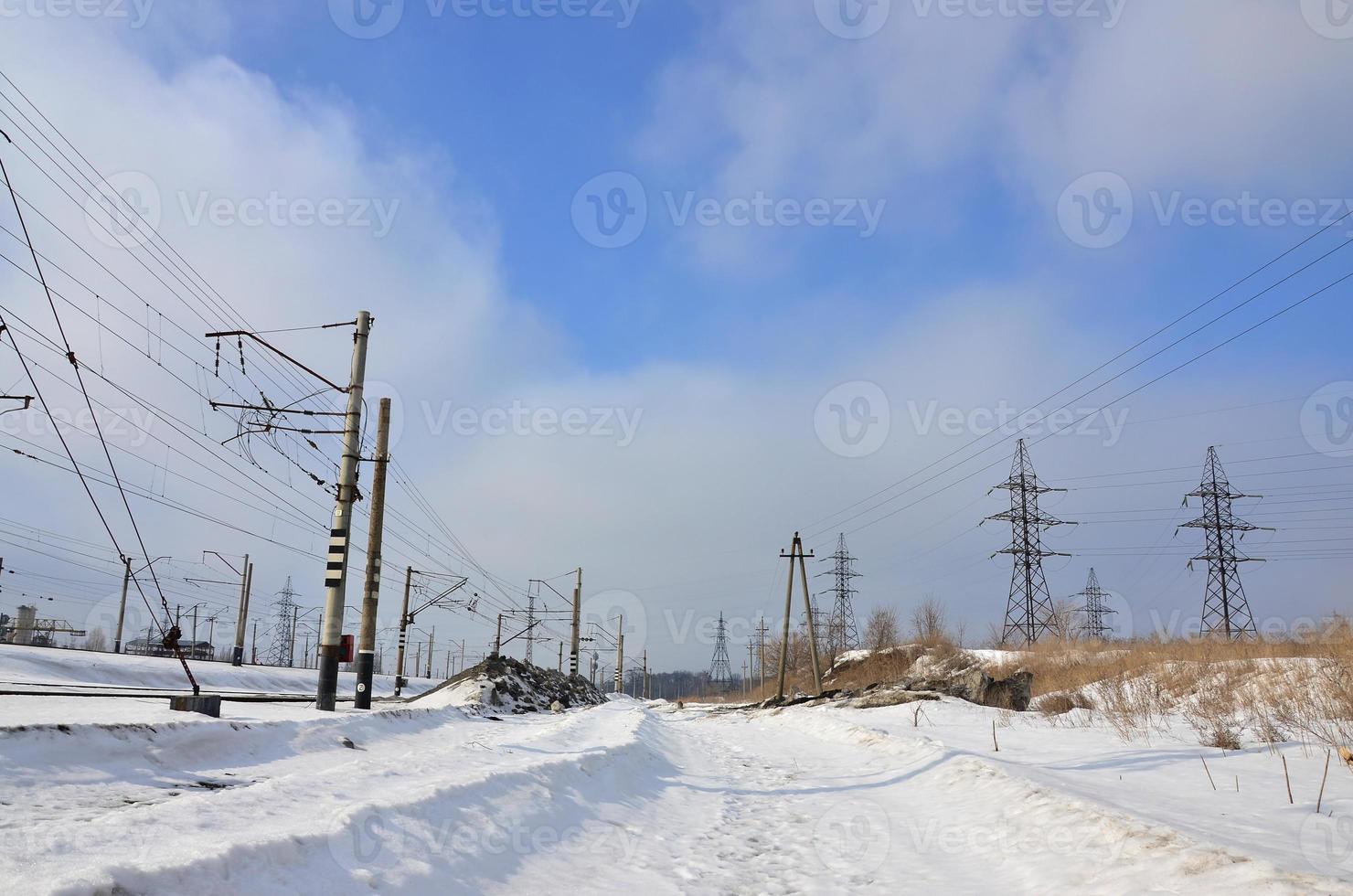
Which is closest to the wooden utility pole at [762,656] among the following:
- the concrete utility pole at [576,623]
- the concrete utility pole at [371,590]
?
the concrete utility pole at [576,623]

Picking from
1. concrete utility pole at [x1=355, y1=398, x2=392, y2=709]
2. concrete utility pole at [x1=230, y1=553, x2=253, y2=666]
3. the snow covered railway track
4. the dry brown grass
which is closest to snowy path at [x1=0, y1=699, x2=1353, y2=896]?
the snow covered railway track

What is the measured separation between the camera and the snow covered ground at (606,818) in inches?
176

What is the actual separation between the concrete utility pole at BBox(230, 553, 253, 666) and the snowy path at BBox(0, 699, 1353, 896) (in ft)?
125

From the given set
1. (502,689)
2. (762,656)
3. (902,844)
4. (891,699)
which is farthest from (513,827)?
(762,656)

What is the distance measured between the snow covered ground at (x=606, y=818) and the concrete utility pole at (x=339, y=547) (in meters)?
3.98

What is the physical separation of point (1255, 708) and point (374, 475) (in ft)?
60.5

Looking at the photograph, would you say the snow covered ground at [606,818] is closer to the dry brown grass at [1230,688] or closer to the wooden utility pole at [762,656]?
the dry brown grass at [1230,688]

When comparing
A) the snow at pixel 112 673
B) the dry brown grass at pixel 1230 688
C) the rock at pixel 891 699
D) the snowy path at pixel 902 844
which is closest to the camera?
the snowy path at pixel 902 844

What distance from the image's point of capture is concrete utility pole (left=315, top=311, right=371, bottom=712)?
15992mm

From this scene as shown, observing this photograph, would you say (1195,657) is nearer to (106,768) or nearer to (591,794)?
(591,794)

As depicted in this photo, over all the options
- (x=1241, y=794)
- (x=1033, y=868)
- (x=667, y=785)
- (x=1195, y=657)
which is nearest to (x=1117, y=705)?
(x=1195, y=657)

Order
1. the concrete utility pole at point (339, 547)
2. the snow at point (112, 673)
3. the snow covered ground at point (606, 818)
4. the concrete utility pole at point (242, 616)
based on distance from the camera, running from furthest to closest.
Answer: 1. the concrete utility pole at point (242, 616)
2. the snow at point (112, 673)
3. the concrete utility pole at point (339, 547)
4. the snow covered ground at point (606, 818)

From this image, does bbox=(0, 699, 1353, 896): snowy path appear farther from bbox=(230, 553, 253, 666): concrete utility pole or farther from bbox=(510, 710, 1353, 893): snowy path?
bbox=(230, 553, 253, 666): concrete utility pole

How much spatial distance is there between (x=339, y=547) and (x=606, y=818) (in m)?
10.3
